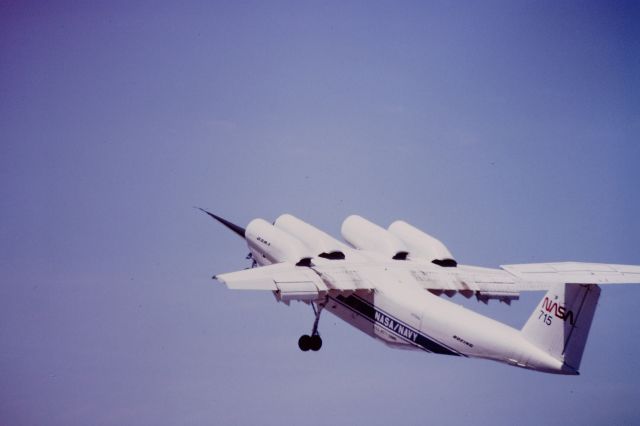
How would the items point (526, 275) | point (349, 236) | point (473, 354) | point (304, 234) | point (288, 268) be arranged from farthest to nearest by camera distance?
point (349, 236)
point (304, 234)
point (288, 268)
point (473, 354)
point (526, 275)

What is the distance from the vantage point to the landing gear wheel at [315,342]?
94.6ft

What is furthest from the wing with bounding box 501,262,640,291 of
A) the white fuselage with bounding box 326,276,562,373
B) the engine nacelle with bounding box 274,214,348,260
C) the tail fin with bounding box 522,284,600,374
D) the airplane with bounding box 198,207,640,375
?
the engine nacelle with bounding box 274,214,348,260

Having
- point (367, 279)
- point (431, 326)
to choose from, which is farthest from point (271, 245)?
point (431, 326)

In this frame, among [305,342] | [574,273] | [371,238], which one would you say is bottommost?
[305,342]

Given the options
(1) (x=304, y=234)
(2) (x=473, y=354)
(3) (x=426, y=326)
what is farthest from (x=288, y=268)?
(2) (x=473, y=354)

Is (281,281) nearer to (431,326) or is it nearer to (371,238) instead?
(431,326)

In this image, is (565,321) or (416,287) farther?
(416,287)

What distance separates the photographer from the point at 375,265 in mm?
28938

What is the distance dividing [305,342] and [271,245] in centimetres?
395

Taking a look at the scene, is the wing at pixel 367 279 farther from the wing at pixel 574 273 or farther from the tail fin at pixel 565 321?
the wing at pixel 574 273

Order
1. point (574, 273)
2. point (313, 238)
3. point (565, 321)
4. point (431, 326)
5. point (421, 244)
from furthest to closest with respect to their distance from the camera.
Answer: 1. point (421, 244)
2. point (313, 238)
3. point (431, 326)
4. point (565, 321)
5. point (574, 273)

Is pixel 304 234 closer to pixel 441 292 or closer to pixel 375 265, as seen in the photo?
pixel 375 265

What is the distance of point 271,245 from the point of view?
96.9 feet

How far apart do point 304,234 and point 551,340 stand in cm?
1149
